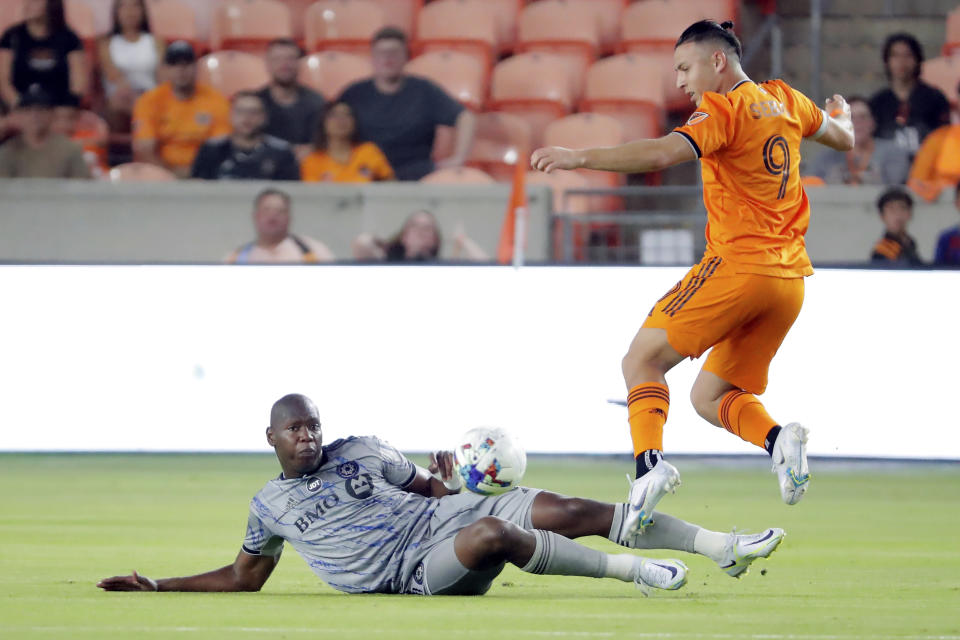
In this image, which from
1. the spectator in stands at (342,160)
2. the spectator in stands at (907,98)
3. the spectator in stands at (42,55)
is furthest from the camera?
the spectator in stands at (42,55)

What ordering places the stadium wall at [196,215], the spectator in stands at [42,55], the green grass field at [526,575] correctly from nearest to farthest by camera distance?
the green grass field at [526,575] → the stadium wall at [196,215] → the spectator in stands at [42,55]

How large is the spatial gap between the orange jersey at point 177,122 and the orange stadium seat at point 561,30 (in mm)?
3740

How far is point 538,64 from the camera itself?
15.8 metres

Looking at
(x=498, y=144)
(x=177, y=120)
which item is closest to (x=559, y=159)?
(x=498, y=144)

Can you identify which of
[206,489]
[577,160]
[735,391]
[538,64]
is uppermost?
[538,64]

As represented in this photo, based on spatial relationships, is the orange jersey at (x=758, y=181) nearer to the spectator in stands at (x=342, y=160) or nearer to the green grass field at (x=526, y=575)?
the green grass field at (x=526, y=575)

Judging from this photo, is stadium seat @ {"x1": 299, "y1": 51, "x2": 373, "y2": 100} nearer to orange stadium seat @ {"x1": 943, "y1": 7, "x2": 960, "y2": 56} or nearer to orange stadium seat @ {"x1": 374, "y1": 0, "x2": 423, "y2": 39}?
orange stadium seat @ {"x1": 374, "y1": 0, "x2": 423, "y2": 39}

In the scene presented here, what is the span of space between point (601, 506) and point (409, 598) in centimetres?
82

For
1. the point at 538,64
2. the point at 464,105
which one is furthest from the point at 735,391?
the point at 538,64

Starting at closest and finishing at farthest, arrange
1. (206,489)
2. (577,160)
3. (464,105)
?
1. (577,160)
2. (206,489)
3. (464,105)

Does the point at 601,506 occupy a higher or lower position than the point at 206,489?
higher

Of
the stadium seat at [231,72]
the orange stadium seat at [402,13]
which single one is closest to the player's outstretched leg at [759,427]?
the stadium seat at [231,72]

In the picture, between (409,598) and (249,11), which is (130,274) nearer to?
(249,11)

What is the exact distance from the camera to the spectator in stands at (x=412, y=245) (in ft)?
40.8
